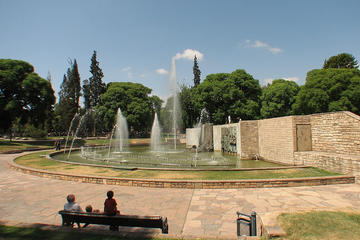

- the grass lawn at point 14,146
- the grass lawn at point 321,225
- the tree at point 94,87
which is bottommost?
the grass lawn at point 321,225

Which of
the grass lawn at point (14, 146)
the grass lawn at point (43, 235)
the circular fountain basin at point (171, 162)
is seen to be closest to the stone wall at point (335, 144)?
the circular fountain basin at point (171, 162)

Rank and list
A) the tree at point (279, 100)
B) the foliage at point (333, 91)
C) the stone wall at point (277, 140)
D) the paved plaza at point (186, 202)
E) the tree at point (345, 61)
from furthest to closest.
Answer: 1. the tree at point (279, 100)
2. the tree at point (345, 61)
3. the foliage at point (333, 91)
4. the stone wall at point (277, 140)
5. the paved plaza at point (186, 202)

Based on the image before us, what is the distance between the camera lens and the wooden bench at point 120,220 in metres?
4.46

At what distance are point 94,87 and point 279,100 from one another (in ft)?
141

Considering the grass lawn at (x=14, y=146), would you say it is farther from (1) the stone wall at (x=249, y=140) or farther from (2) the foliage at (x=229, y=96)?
(2) the foliage at (x=229, y=96)

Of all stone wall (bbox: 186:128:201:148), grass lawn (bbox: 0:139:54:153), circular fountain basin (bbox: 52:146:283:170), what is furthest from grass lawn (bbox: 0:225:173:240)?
stone wall (bbox: 186:128:201:148)

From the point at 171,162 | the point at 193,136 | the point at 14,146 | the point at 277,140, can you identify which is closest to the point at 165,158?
the point at 171,162

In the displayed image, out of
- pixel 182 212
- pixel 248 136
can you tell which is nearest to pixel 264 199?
pixel 182 212

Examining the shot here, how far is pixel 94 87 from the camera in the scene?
5719 cm

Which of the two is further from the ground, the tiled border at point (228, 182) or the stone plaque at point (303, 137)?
the stone plaque at point (303, 137)

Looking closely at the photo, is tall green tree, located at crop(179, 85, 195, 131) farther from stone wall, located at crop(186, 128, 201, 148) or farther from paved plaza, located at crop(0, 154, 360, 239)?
paved plaza, located at crop(0, 154, 360, 239)

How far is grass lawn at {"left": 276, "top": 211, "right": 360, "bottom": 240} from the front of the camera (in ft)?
14.4

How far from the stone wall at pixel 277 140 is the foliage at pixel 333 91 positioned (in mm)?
21769

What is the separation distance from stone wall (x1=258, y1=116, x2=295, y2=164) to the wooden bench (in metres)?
11.9
